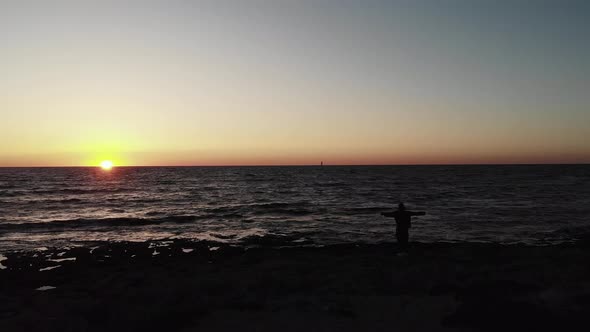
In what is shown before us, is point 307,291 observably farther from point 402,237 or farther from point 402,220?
point 402,237

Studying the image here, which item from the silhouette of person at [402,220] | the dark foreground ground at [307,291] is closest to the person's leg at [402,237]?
the silhouette of person at [402,220]

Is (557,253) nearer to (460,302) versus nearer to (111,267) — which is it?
(460,302)

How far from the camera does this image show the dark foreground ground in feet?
29.3

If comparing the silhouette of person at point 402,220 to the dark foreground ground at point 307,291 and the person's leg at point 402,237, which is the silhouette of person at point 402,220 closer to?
the person's leg at point 402,237

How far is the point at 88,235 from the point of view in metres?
27.0

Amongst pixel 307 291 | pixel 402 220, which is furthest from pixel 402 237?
pixel 307 291

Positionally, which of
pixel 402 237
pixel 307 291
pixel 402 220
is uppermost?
pixel 402 220

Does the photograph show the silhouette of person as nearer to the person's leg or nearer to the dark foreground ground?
the person's leg

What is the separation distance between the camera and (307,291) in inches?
464

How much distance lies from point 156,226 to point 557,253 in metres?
24.6

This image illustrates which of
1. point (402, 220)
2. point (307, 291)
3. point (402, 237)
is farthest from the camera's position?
point (402, 237)

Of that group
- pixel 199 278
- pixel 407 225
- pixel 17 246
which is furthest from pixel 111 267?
pixel 407 225

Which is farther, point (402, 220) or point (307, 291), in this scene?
point (402, 220)

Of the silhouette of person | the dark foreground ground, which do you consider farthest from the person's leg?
the dark foreground ground
